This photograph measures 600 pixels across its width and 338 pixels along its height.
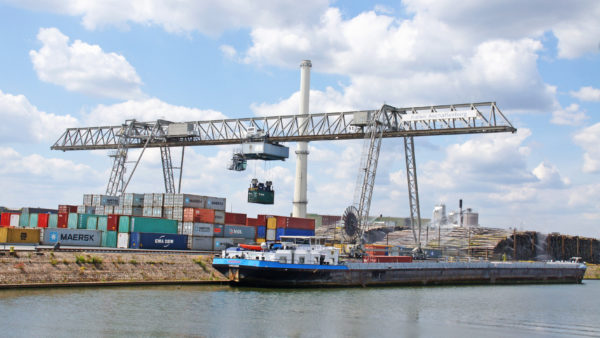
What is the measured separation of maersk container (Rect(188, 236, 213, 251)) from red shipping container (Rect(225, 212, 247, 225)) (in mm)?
4513

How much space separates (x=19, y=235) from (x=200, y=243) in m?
18.2

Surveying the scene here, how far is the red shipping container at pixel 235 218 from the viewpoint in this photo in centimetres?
6931

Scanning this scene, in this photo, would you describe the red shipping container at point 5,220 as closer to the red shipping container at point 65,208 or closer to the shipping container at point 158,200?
the red shipping container at point 65,208

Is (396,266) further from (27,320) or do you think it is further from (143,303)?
(27,320)

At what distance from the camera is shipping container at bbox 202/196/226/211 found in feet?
232

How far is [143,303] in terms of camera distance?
36938mm

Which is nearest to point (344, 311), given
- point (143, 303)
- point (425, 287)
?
point (143, 303)

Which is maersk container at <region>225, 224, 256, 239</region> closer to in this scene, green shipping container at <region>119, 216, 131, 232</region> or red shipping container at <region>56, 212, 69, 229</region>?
green shipping container at <region>119, 216, 131, 232</region>

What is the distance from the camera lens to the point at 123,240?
59.6 m

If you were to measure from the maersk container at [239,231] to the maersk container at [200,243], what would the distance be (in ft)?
8.46

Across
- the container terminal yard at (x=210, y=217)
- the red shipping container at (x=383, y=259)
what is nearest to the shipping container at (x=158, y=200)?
the container terminal yard at (x=210, y=217)

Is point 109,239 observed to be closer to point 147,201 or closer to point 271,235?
point 147,201

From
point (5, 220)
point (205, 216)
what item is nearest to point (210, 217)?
point (205, 216)

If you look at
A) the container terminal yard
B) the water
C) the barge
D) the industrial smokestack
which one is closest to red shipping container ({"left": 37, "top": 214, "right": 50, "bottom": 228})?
the container terminal yard
